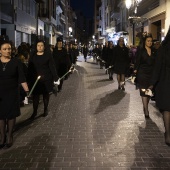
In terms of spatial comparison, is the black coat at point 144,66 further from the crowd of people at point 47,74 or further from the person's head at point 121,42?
the person's head at point 121,42

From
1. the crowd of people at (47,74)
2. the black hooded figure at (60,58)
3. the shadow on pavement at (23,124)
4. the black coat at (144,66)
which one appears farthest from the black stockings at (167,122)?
the black hooded figure at (60,58)

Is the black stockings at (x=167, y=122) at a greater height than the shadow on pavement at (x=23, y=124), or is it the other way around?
the black stockings at (x=167, y=122)

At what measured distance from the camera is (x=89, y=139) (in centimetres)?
631

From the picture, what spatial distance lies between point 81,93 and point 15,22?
1061 centimetres

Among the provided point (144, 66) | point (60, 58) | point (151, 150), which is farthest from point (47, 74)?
point (60, 58)

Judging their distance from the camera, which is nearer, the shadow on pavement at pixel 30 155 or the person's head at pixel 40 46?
the shadow on pavement at pixel 30 155

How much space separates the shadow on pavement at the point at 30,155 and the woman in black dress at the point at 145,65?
281 centimetres

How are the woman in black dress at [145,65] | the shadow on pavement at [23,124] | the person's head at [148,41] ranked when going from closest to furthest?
the shadow on pavement at [23,124]
the person's head at [148,41]
the woman in black dress at [145,65]

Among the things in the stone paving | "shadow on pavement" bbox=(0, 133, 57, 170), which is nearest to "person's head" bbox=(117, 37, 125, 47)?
the stone paving

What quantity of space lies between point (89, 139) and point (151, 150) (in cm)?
120

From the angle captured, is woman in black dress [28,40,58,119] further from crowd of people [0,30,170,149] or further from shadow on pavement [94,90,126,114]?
shadow on pavement [94,90,126,114]

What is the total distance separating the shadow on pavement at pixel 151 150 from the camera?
5004mm

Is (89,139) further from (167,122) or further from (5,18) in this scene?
(5,18)

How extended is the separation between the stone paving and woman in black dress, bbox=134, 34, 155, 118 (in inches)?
27.7
